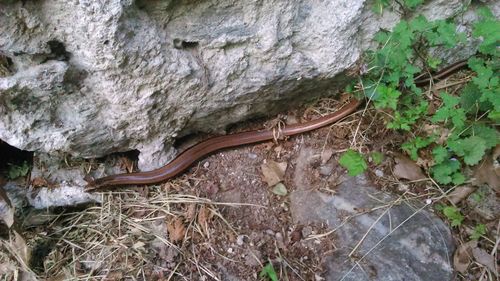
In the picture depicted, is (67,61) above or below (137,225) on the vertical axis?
above

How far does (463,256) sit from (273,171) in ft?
3.81

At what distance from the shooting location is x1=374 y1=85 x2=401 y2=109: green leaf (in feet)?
8.00

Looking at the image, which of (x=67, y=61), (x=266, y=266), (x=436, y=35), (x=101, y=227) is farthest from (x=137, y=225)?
(x=436, y=35)

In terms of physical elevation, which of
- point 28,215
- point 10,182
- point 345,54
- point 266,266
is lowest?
point 266,266

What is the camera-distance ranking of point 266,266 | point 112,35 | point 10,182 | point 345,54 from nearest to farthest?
point 112,35 < point 266,266 < point 345,54 < point 10,182

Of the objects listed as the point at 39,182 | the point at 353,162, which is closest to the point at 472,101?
the point at 353,162

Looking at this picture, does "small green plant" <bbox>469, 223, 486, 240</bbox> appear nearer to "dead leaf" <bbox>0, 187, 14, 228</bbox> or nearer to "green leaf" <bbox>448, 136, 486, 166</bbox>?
"green leaf" <bbox>448, 136, 486, 166</bbox>

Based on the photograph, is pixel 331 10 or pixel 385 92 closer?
pixel 331 10

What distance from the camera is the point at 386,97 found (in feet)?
8.13

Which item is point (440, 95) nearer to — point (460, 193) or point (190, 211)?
point (460, 193)

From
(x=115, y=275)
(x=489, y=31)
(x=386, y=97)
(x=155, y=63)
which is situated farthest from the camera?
(x=386, y=97)

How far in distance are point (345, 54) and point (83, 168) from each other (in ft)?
5.89

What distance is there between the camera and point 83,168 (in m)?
2.72

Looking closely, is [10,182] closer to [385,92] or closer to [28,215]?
[28,215]
